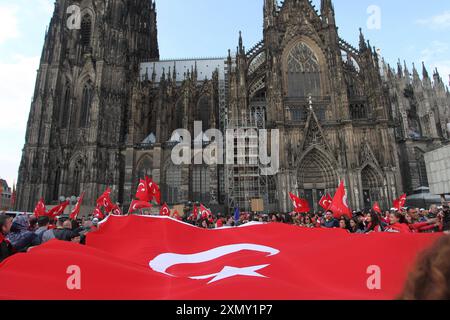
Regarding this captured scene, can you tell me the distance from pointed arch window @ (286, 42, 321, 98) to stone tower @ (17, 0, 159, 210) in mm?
18307

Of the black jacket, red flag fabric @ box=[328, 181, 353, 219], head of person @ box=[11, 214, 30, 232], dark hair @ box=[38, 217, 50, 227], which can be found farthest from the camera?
red flag fabric @ box=[328, 181, 353, 219]

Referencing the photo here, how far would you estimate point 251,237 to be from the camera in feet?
21.2

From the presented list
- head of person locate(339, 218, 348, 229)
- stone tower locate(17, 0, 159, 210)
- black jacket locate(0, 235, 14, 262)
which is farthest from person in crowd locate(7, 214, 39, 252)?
stone tower locate(17, 0, 159, 210)

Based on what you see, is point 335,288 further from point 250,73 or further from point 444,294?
point 250,73

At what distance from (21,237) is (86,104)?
32.4m

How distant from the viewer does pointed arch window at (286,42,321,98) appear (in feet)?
99.1

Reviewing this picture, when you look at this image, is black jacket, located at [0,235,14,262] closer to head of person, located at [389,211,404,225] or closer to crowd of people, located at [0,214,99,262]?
crowd of people, located at [0,214,99,262]

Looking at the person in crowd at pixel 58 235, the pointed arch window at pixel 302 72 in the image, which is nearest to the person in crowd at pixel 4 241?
the person in crowd at pixel 58 235

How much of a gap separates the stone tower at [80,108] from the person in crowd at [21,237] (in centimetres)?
2557

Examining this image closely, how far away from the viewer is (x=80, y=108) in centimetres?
3362

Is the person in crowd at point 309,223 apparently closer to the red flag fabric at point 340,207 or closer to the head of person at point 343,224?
the red flag fabric at point 340,207

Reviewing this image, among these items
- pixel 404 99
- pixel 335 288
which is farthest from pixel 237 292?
pixel 404 99

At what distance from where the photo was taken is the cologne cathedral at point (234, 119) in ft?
88.7
